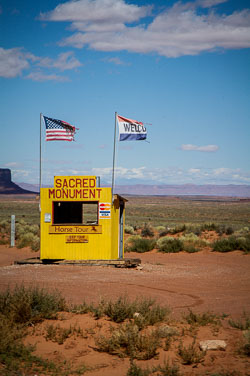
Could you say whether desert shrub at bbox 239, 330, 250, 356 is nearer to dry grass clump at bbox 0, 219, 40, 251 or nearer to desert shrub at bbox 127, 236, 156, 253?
desert shrub at bbox 127, 236, 156, 253

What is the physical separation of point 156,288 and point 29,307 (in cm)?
520

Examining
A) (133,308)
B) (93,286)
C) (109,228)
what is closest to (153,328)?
(133,308)

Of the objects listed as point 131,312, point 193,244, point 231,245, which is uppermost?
point 131,312

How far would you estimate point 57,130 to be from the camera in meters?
19.5

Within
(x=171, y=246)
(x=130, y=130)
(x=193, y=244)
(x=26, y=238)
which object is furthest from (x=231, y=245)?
(x=26, y=238)

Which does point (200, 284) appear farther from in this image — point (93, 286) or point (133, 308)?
point (133, 308)

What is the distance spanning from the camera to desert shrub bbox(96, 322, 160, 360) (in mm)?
7680

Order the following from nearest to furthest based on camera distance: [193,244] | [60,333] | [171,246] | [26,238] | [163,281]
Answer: [60,333]
[163,281]
[171,246]
[193,244]
[26,238]

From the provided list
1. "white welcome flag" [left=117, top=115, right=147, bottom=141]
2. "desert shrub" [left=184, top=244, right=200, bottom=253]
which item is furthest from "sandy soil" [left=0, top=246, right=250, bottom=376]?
"white welcome flag" [left=117, top=115, right=147, bottom=141]

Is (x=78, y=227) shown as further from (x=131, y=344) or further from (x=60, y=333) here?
(x=131, y=344)

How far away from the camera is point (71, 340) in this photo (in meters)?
8.35

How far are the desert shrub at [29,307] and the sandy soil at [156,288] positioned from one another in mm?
310

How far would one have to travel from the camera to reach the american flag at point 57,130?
19.4 meters

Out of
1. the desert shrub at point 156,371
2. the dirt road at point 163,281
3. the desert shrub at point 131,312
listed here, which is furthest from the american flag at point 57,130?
the desert shrub at point 156,371
